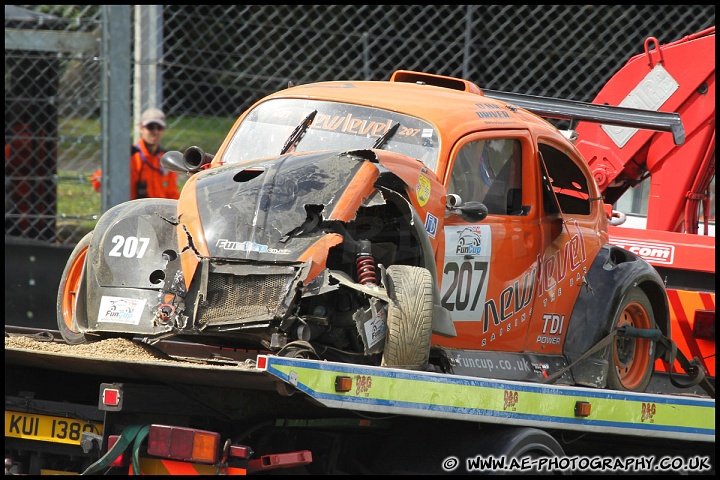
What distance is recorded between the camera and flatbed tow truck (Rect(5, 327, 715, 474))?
513 cm

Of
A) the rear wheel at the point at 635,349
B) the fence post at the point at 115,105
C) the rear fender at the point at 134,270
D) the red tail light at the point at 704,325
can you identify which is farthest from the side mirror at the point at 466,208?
the fence post at the point at 115,105

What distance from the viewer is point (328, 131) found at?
6699 mm

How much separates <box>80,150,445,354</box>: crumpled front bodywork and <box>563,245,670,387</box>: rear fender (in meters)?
1.65

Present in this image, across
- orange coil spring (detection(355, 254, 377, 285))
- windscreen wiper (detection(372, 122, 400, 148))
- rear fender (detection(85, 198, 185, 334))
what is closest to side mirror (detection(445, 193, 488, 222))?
windscreen wiper (detection(372, 122, 400, 148))

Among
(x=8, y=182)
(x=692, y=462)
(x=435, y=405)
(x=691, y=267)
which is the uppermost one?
A: (x=8, y=182)

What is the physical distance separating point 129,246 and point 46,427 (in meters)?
0.96

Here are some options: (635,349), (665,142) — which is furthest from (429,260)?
(665,142)

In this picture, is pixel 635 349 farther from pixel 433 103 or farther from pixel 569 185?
pixel 433 103

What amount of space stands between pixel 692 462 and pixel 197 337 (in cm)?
327

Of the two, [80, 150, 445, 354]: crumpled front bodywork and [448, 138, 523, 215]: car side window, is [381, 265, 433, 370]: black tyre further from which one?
[448, 138, 523, 215]: car side window

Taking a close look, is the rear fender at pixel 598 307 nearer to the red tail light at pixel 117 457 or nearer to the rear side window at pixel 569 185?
the rear side window at pixel 569 185

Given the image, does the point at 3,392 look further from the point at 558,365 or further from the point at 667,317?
the point at 667,317

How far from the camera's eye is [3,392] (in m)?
5.75

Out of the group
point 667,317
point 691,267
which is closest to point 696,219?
point 691,267
